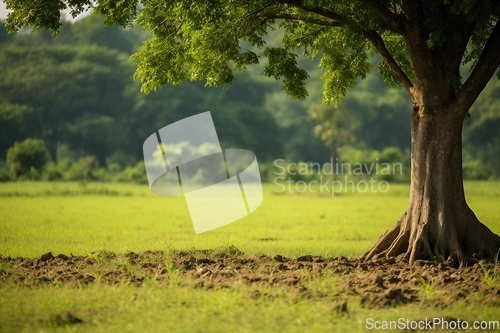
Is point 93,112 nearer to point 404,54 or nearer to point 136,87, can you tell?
point 136,87

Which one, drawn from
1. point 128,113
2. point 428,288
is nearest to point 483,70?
point 428,288

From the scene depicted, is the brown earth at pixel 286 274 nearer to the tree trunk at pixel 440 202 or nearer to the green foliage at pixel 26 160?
the tree trunk at pixel 440 202

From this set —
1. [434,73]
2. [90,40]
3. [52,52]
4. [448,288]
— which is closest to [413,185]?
[434,73]

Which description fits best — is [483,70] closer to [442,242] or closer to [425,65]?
[425,65]

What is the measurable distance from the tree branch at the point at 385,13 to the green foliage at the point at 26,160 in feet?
136

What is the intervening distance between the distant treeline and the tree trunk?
167 feet

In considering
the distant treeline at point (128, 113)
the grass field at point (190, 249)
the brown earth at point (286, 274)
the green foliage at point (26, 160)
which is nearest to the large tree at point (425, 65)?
the brown earth at point (286, 274)

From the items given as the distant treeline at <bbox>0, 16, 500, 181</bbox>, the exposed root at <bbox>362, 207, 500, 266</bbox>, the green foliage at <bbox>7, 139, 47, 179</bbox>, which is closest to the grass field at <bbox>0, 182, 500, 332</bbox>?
the exposed root at <bbox>362, 207, 500, 266</bbox>

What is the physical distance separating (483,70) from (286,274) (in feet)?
19.0

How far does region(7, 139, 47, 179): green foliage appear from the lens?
54.2 meters

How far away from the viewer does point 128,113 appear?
75.7m

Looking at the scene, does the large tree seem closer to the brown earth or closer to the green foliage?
the brown earth

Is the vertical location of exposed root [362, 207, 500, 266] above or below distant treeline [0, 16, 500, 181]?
below

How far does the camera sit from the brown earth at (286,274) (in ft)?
39.1
